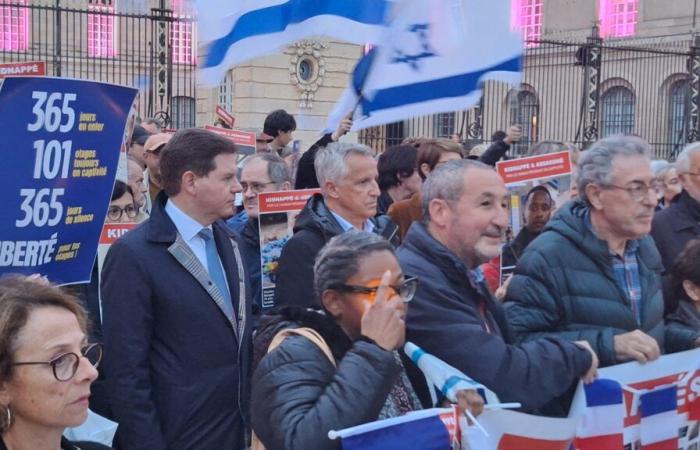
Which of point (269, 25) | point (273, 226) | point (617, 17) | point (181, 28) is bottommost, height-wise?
point (273, 226)

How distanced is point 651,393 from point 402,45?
6.82ft

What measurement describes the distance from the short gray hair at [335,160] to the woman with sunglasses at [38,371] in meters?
2.72

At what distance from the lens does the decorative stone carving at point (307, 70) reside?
19.8 meters

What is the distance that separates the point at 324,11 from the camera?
550cm

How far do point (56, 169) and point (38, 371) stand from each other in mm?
1640

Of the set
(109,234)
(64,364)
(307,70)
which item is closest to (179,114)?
(307,70)

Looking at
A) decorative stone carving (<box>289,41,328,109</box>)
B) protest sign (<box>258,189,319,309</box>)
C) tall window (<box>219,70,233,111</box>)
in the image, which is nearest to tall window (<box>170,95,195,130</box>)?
tall window (<box>219,70,233,111</box>)

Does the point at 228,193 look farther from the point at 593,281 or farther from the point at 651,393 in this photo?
the point at 651,393

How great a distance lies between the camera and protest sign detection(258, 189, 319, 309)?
590 cm

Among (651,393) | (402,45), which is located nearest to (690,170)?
(402,45)

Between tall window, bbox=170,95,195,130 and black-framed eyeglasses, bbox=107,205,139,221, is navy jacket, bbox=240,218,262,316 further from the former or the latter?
tall window, bbox=170,95,195,130

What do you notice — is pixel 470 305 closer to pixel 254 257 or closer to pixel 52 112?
pixel 52 112

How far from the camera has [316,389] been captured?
126 inches

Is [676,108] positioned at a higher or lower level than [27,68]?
lower
